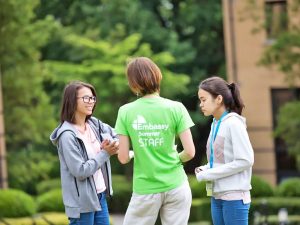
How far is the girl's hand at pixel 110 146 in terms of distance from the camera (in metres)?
6.12

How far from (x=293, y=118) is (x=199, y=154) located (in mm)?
11661

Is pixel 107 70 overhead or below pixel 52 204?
overhead

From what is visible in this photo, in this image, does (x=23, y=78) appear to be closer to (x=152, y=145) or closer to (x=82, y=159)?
(x=82, y=159)

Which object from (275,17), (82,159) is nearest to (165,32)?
(275,17)

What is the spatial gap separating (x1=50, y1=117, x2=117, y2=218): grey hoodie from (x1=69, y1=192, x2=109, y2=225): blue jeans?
0.04 m

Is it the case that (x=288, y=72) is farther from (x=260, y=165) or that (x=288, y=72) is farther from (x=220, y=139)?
(x=220, y=139)

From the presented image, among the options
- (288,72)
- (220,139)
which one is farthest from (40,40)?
(220,139)

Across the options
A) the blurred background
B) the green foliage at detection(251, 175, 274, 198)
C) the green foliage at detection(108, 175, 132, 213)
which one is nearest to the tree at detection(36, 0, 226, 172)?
the blurred background

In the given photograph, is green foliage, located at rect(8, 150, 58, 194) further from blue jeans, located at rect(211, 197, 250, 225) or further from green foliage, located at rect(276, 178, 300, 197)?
blue jeans, located at rect(211, 197, 250, 225)

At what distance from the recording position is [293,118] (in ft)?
60.1

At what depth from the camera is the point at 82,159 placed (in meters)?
6.20

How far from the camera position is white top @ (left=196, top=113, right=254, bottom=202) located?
5930mm

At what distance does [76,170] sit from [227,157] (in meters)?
0.99

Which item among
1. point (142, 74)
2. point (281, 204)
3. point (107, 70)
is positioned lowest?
point (281, 204)
